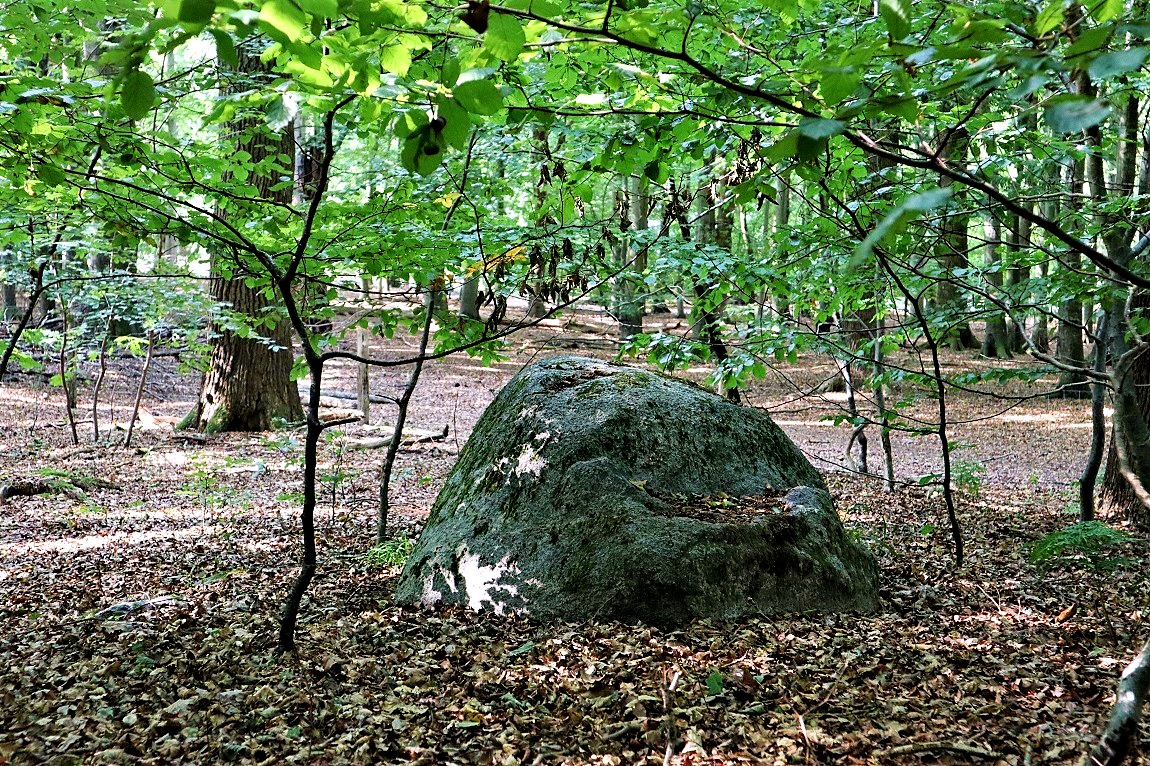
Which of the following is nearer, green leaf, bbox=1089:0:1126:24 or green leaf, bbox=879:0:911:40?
green leaf, bbox=879:0:911:40

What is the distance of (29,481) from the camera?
7902 mm

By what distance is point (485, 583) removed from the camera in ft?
13.3

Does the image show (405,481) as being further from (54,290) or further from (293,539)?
(54,290)

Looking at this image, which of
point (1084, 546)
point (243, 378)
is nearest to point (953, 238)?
point (1084, 546)

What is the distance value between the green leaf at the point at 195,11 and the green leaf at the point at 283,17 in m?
0.10

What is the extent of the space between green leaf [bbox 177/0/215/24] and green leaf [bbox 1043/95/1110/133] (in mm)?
1374

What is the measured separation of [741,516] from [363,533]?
3320 mm

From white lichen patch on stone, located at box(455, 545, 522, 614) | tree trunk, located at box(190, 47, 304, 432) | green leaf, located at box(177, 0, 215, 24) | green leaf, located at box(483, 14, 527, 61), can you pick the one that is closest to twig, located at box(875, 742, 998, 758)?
white lichen patch on stone, located at box(455, 545, 522, 614)

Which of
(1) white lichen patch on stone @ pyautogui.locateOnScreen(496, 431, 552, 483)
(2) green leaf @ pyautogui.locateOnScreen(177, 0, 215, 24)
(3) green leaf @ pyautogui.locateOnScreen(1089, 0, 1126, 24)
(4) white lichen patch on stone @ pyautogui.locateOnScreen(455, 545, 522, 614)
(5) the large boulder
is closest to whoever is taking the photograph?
(2) green leaf @ pyautogui.locateOnScreen(177, 0, 215, 24)

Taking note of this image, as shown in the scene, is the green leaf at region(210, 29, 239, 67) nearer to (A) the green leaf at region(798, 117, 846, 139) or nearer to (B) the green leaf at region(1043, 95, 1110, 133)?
(A) the green leaf at region(798, 117, 846, 139)

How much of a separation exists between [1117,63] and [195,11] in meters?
1.49

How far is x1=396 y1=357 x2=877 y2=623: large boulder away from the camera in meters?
3.78

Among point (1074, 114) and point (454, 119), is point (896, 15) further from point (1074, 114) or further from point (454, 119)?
point (454, 119)

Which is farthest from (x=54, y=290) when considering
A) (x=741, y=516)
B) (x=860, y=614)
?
(x=860, y=614)
